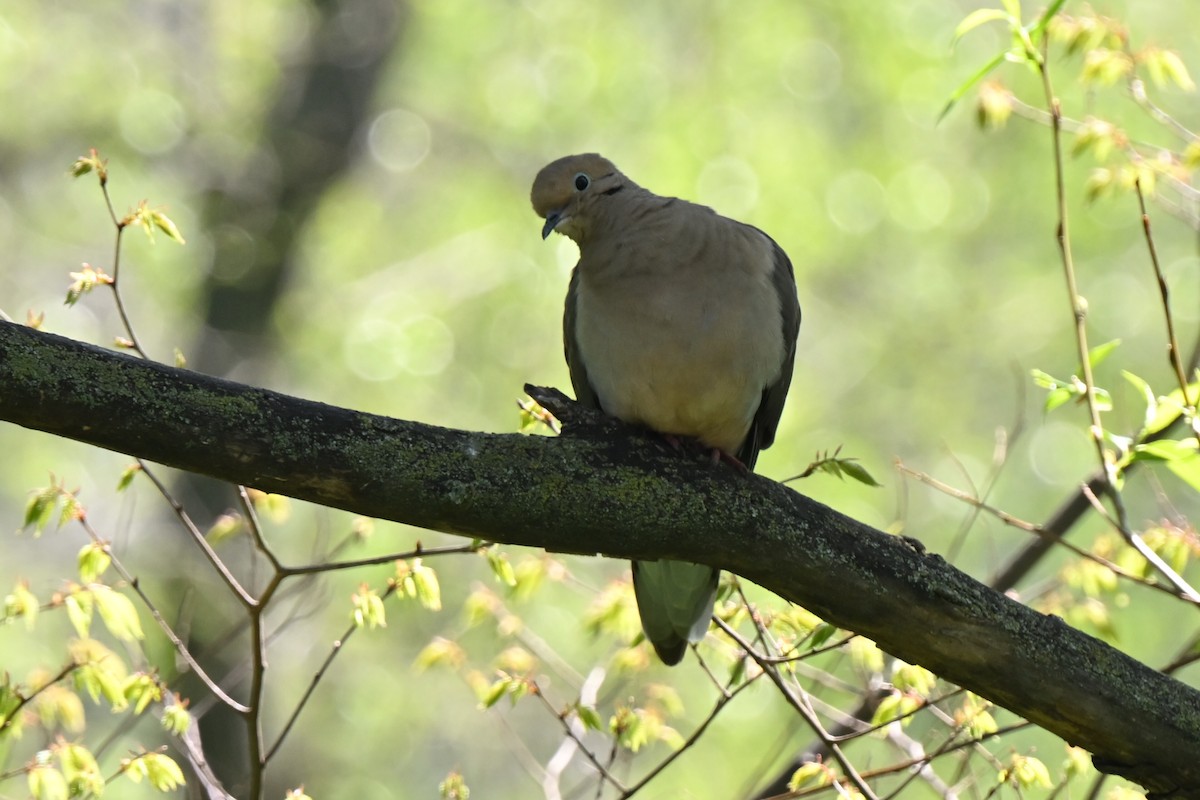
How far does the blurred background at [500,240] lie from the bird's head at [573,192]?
15.1 feet

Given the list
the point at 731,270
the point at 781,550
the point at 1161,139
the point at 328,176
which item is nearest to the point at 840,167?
the point at 1161,139

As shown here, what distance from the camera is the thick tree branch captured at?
2.51 metres

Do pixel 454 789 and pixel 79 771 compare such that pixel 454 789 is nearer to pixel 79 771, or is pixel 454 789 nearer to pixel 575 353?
pixel 79 771

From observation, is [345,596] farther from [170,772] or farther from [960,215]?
[170,772]

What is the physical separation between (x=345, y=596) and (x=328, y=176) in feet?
10.5

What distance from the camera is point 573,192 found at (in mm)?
3904

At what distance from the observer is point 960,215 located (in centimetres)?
1067

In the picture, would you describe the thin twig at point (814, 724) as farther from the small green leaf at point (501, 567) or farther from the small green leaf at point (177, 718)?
the small green leaf at point (177, 718)

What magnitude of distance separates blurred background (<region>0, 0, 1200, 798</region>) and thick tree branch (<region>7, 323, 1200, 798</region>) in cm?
545

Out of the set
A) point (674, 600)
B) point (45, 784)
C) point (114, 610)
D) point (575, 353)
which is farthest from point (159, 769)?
point (575, 353)

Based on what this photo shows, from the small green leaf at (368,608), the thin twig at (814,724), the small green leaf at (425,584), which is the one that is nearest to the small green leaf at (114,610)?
the small green leaf at (368,608)

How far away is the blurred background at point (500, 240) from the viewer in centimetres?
900

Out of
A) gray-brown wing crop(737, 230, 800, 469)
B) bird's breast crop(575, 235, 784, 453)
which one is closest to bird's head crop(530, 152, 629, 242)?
bird's breast crop(575, 235, 784, 453)

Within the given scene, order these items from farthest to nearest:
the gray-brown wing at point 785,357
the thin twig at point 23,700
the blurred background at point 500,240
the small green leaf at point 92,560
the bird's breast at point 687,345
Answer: the blurred background at point 500,240 < the gray-brown wing at point 785,357 < the bird's breast at point 687,345 < the small green leaf at point 92,560 < the thin twig at point 23,700
